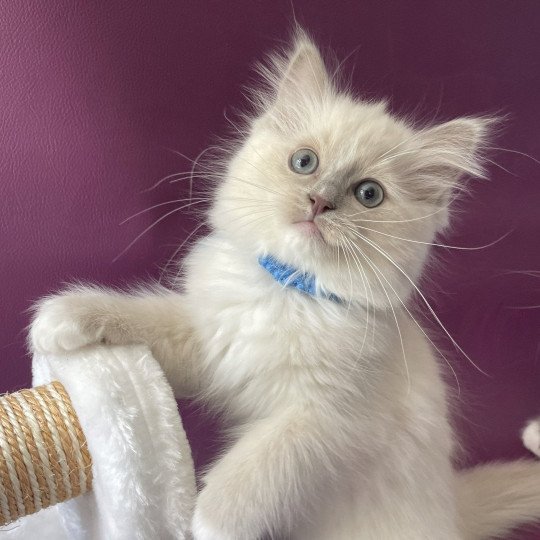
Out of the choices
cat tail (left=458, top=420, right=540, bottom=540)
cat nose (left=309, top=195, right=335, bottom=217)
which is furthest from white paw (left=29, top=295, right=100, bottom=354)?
cat tail (left=458, top=420, right=540, bottom=540)

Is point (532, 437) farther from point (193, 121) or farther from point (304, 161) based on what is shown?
point (193, 121)

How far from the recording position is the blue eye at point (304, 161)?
106cm

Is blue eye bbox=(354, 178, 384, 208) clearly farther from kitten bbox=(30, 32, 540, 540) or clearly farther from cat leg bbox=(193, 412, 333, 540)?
cat leg bbox=(193, 412, 333, 540)

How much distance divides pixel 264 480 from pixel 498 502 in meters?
0.61

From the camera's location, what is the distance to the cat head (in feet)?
3.26

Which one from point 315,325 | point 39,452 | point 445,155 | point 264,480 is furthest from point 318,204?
point 39,452

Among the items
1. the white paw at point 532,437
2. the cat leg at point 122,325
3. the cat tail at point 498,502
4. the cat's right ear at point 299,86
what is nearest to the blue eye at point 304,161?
the cat's right ear at point 299,86

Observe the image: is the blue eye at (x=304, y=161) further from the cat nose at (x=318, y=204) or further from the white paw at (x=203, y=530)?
the white paw at (x=203, y=530)

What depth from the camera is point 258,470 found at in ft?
3.04

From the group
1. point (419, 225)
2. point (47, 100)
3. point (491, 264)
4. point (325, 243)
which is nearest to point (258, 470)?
point (325, 243)

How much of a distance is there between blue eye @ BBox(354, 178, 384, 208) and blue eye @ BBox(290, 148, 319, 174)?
0.27 ft

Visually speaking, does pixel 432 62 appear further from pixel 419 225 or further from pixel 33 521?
pixel 33 521

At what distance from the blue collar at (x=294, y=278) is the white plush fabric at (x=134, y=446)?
25 cm

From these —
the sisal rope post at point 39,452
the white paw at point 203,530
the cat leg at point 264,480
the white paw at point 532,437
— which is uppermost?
the white paw at point 532,437
